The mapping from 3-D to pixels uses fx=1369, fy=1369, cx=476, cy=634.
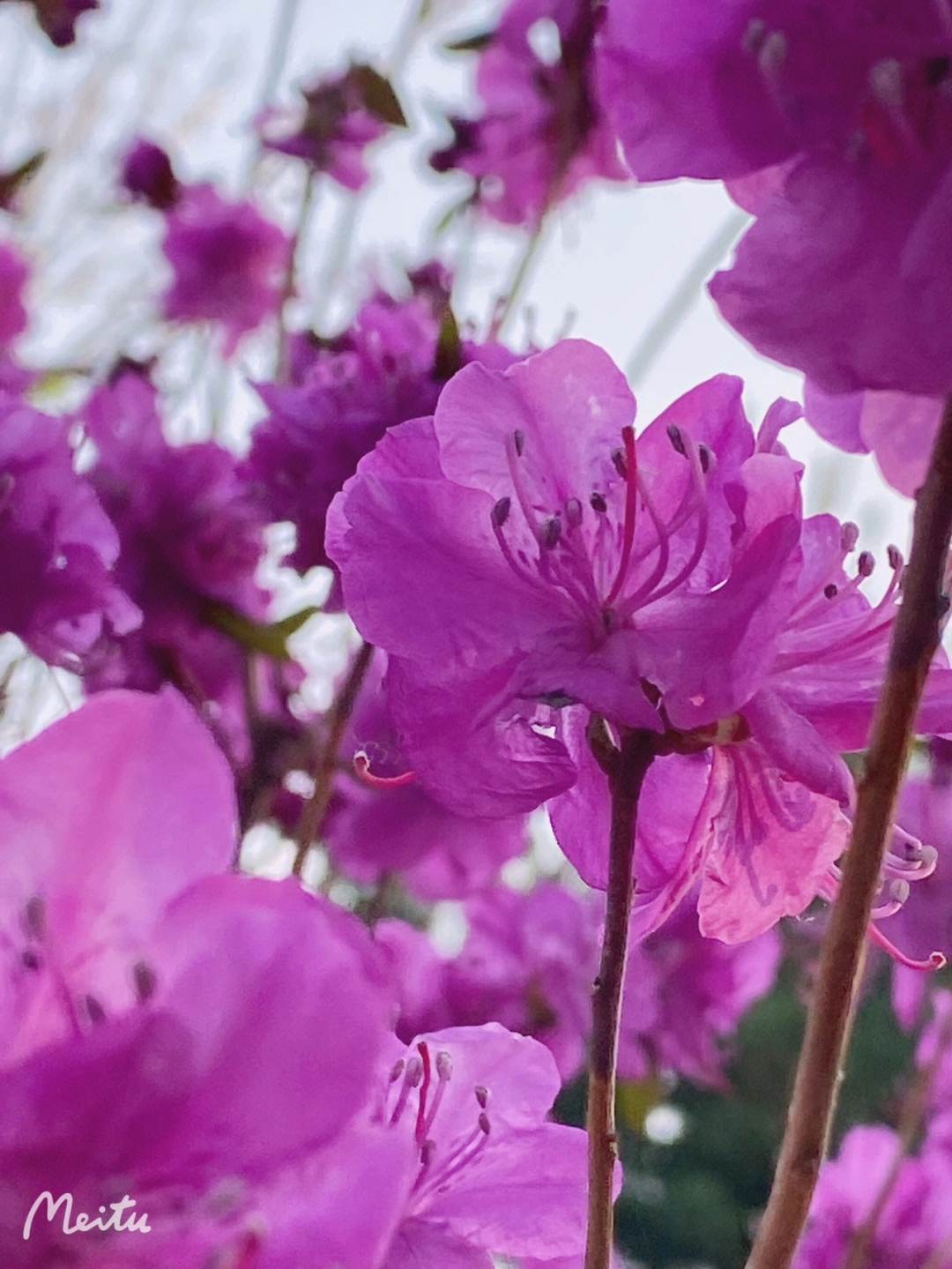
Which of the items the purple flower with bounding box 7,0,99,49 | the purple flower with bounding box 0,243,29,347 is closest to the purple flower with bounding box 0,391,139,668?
the purple flower with bounding box 7,0,99,49

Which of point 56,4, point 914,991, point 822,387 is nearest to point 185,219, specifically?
point 56,4

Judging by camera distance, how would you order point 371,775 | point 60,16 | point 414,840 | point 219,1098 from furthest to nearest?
1. point 414,840
2. point 60,16
3. point 371,775
4. point 219,1098

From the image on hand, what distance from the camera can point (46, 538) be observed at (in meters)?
0.39

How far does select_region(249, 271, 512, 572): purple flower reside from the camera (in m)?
0.44

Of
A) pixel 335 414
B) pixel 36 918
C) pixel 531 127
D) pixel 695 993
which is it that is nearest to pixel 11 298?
pixel 531 127

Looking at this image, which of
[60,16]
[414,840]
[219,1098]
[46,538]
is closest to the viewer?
[219,1098]

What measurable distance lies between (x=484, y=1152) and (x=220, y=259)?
0.80m

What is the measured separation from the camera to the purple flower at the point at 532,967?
720 millimetres

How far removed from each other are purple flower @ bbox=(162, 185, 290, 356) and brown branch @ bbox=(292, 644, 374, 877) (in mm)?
554

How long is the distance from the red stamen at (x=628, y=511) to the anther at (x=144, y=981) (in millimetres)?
119

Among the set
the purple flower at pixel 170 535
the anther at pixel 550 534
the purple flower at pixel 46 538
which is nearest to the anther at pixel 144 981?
the anther at pixel 550 534

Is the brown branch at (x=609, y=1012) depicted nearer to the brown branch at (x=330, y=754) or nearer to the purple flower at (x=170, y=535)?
the brown branch at (x=330, y=754)

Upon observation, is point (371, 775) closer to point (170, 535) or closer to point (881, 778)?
point (881, 778)

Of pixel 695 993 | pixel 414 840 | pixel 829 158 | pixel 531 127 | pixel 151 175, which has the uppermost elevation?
pixel 829 158
